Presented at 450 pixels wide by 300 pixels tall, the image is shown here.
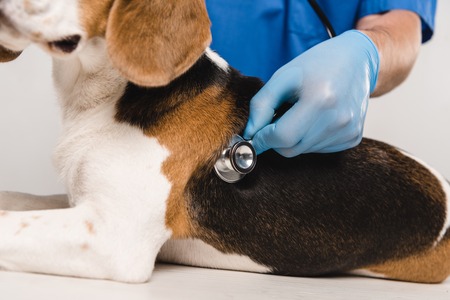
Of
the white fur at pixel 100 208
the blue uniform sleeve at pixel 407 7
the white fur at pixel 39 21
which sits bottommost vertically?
the white fur at pixel 100 208

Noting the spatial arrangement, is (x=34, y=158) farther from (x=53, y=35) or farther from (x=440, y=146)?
(x=440, y=146)

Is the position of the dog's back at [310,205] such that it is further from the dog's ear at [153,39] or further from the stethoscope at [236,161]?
the dog's ear at [153,39]

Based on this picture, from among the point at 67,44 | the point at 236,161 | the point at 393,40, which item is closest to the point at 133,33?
the point at 67,44

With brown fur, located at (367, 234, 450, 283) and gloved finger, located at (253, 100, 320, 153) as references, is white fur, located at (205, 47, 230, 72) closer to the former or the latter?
gloved finger, located at (253, 100, 320, 153)

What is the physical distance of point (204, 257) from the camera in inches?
79.9

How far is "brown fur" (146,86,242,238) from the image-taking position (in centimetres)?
183

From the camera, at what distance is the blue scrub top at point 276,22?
2805mm

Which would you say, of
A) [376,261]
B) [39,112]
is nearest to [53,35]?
[376,261]

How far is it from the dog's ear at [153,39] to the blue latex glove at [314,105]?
32cm

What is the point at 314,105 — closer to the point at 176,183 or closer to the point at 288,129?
the point at 288,129

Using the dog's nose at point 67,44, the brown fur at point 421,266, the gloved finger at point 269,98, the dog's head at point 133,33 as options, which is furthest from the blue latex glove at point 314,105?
the dog's nose at point 67,44

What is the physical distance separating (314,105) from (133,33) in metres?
0.59

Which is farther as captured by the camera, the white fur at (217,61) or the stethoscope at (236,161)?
the white fur at (217,61)

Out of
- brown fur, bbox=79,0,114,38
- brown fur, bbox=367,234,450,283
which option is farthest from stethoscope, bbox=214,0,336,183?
brown fur, bbox=367,234,450,283
